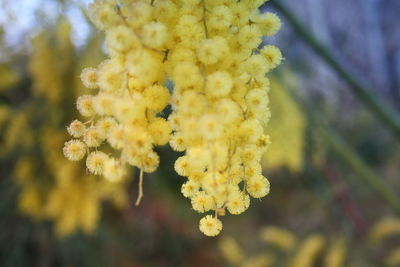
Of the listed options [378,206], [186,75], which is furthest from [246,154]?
[378,206]

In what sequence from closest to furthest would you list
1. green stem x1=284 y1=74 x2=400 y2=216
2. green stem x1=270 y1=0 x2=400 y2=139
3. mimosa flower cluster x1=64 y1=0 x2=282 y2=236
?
1. mimosa flower cluster x1=64 y1=0 x2=282 y2=236
2. green stem x1=270 y1=0 x2=400 y2=139
3. green stem x1=284 y1=74 x2=400 y2=216

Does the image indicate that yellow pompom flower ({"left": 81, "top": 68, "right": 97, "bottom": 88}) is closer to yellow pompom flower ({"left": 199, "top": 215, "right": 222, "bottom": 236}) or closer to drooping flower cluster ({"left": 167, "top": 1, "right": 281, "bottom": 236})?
drooping flower cluster ({"left": 167, "top": 1, "right": 281, "bottom": 236})

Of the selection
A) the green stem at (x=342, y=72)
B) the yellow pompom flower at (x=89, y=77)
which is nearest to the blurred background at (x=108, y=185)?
the green stem at (x=342, y=72)

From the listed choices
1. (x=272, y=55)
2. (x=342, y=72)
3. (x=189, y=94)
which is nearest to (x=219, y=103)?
(x=189, y=94)

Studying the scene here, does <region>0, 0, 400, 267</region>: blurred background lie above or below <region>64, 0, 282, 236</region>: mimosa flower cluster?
above

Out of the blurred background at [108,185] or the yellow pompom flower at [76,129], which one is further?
the blurred background at [108,185]

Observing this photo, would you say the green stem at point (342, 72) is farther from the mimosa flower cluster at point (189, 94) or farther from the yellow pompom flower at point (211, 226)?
the yellow pompom flower at point (211, 226)

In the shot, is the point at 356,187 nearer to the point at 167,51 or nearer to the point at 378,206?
the point at 378,206

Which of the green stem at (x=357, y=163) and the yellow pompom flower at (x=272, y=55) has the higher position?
the green stem at (x=357, y=163)

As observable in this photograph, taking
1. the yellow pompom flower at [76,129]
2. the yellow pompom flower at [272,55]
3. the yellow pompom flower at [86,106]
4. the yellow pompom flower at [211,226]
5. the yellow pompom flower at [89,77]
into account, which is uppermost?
the yellow pompom flower at [272,55]

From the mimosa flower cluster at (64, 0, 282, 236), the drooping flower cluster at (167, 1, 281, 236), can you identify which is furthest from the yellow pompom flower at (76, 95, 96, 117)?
the drooping flower cluster at (167, 1, 281, 236)
